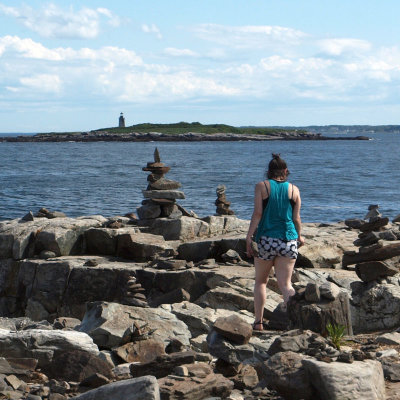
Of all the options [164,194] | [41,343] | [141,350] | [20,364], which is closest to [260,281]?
[141,350]

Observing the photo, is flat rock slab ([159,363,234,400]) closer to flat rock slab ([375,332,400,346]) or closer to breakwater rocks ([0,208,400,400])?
breakwater rocks ([0,208,400,400])

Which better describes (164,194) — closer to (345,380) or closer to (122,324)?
(122,324)

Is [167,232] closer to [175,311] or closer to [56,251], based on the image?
[56,251]

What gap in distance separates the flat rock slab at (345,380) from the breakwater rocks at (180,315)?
0.04ft

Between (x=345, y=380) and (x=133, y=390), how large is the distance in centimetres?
181

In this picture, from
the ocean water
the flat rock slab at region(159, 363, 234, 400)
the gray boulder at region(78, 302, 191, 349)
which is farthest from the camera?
the ocean water

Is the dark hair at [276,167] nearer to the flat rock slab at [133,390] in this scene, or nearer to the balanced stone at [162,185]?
the flat rock slab at [133,390]

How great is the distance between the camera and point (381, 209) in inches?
1624

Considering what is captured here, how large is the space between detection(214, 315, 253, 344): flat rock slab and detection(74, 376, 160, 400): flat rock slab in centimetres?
225

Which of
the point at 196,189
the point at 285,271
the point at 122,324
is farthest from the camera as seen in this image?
the point at 196,189

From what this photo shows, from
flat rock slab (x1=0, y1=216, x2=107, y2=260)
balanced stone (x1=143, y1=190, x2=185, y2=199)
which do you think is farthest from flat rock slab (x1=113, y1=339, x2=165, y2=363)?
balanced stone (x1=143, y1=190, x2=185, y2=199)

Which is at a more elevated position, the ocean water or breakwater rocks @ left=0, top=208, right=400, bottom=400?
breakwater rocks @ left=0, top=208, right=400, bottom=400

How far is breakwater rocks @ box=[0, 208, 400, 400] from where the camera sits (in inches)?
279

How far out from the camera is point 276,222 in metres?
9.45
